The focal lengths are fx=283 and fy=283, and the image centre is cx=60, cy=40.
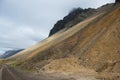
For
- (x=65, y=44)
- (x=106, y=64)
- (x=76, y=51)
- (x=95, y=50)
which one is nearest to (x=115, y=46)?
(x=95, y=50)

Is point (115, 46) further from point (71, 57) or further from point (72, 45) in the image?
point (72, 45)

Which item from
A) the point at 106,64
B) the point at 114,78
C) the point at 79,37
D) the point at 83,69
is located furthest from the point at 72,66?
the point at 79,37

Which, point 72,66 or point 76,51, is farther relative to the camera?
point 76,51

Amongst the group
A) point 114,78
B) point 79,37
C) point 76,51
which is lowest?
point 114,78

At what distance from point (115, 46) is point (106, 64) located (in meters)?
7.10

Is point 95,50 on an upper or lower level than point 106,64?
upper

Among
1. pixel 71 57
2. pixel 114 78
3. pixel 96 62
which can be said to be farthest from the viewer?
pixel 71 57

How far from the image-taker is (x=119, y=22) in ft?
184

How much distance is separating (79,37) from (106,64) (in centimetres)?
2659

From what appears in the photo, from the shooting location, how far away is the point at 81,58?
Result: 48.6m

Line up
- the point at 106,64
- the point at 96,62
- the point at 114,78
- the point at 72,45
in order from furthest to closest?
the point at 72,45
the point at 96,62
the point at 106,64
the point at 114,78

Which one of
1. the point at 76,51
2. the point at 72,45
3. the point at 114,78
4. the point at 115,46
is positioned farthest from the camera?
the point at 72,45

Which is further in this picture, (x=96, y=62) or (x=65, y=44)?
(x=65, y=44)

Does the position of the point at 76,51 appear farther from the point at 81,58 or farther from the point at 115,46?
the point at 115,46
